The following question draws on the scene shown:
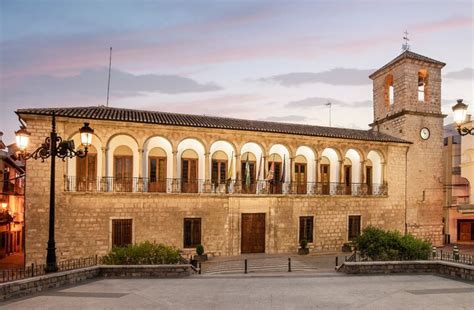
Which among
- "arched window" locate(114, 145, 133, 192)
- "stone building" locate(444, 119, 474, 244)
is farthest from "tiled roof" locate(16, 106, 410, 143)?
"stone building" locate(444, 119, 474, 244)

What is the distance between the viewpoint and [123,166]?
20703 millimetres

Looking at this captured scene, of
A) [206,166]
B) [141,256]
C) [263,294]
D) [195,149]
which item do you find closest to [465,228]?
[206,166]

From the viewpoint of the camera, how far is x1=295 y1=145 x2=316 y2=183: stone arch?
2464cm

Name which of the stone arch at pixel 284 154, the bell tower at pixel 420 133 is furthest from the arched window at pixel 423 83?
the stone arch at pixel 284 154

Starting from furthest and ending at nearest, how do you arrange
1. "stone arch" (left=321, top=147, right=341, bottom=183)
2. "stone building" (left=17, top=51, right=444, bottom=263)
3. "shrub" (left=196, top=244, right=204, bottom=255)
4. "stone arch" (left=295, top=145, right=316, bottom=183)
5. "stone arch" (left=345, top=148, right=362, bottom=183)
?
"stone arch" (left=345, top=148, right=362, bottom=183)
"stone arch" (left=321, top=147, right=341, bottom=183)
"stone arch" (left=295, top=145, right=316, bottom=183)
"shrub" (left=196, top=244, right=204, bottom=255)
"stone building" (left=17, top=51, right=444, bottom=263)

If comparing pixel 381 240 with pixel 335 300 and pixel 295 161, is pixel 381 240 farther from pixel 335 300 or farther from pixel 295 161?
pixel 295 161

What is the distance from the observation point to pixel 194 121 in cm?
2227

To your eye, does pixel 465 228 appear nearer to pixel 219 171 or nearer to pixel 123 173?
pixel 219 171

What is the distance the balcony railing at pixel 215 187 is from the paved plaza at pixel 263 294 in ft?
28.2

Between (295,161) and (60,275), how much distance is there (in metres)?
16.6

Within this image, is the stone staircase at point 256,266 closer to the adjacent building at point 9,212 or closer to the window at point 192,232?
the window at point 192,232

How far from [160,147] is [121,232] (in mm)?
5333

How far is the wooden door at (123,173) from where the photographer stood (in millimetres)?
20375

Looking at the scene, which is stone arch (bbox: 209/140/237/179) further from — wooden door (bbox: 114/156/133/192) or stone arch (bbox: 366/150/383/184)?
stone arch (bbox: 366/150/383/184)
